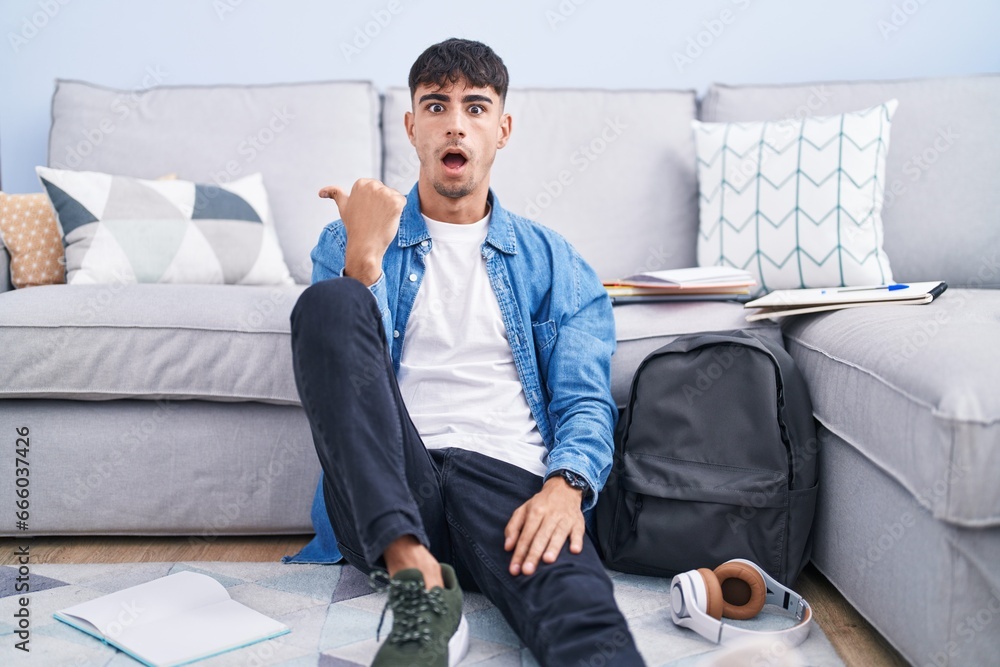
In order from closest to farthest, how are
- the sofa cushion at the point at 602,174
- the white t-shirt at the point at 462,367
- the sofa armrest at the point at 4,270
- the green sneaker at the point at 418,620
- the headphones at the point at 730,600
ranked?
the green sneaker at the point at 418,620, the headphones at the point at 730,600, the white t-shirt at the point at 462,367, the sofa armrest at the point at 4,270, the sofa cushion at the point at 602,174

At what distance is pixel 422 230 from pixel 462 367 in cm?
25

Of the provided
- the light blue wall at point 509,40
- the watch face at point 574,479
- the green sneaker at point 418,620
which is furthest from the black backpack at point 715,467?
the light blue wall at point 509,40

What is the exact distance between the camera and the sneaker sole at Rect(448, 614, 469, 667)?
3.77 feet

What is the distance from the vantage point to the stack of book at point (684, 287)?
1.76 meters

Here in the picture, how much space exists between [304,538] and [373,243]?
73 centimetres

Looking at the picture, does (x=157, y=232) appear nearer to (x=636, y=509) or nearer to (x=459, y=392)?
(x=459, y=392)

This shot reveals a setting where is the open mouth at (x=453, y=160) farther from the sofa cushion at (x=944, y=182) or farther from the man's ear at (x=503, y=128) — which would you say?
the sofa cushion at (x=944, y=182)

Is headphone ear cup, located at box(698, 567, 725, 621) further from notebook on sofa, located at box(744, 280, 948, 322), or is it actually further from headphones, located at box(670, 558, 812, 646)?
notebook on sofa, located at box(744, 280, 948, 322)

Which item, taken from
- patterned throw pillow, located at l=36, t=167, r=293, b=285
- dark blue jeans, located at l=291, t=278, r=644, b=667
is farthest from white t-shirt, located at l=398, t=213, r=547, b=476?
patterned throw pillow, located at l=36, t=167, r=293, b=285

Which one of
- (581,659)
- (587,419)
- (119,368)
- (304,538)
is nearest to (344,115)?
(119,368)

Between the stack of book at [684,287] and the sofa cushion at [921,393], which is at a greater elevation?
the stack of book at [684,287]

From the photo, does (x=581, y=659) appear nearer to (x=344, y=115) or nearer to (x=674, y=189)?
(x=674, y=189)

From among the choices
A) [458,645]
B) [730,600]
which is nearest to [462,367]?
[458,645]

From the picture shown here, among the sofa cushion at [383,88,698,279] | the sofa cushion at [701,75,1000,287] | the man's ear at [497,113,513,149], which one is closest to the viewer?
the man's ear at [497,113,513,149]
